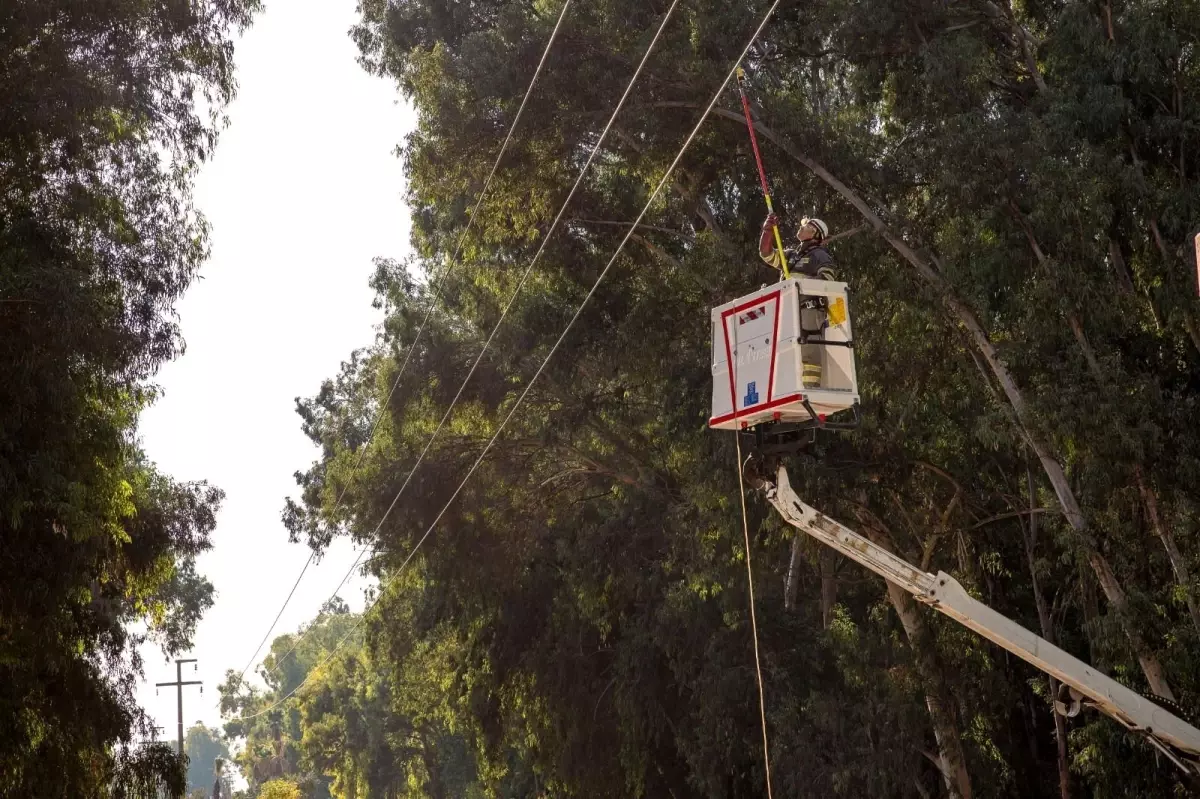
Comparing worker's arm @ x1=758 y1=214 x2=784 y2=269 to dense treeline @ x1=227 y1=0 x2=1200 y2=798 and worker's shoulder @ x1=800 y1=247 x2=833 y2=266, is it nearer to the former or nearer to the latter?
worker's shoulder @ x1=800 y1=247 x2=833 y2=266

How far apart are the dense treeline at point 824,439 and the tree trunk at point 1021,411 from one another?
41 millimetres

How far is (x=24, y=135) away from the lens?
13805 millimetres

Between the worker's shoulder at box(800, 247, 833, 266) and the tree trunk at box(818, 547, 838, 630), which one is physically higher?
the tree trunk at box(818, 547, 838, 630)

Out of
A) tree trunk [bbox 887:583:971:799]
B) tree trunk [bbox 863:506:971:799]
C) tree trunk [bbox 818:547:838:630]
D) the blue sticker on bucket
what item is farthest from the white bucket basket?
tree trunk [bbox 818:547:838:630]

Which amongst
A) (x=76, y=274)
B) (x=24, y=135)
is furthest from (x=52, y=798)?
(x=24, y=135)

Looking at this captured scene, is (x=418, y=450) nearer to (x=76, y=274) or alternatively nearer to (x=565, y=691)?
(x=565, y=691)

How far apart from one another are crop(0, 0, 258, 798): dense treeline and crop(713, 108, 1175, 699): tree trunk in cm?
742

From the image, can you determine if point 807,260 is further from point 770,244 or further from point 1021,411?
point 1021,411

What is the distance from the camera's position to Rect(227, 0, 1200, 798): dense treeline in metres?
13.9

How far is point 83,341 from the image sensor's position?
44.3ft

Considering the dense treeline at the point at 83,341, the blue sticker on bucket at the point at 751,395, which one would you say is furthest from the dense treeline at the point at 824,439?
the blue sticker on bucket at the point at 751,395

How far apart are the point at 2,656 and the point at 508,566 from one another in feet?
40.7

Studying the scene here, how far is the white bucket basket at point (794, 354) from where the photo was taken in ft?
26.4

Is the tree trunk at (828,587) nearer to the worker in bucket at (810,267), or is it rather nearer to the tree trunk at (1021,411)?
the tree trunk at (1021,411)
